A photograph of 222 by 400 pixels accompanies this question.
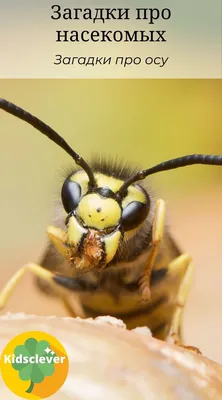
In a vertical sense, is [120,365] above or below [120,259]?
below

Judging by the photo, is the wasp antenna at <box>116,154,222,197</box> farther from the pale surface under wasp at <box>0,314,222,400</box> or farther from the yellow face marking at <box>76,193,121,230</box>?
the pale surface under wasp at <box>0,314,222,400</box>

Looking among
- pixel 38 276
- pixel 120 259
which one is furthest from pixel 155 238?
pixel 38 276

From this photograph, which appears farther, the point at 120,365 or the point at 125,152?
the point at 125,152

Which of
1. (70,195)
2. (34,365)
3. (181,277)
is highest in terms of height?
(70,195)

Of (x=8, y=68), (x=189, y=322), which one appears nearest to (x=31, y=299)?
(x=189, y=322)

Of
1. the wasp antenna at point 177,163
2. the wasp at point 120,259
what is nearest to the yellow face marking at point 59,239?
the wasp at point 120,259

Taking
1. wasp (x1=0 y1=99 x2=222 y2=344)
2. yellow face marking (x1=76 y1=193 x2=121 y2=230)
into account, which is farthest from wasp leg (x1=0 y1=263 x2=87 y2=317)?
yellow face marking (x1=76 y1=193 x2=121 y2=230)

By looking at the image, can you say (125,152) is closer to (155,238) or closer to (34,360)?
(155,238)
